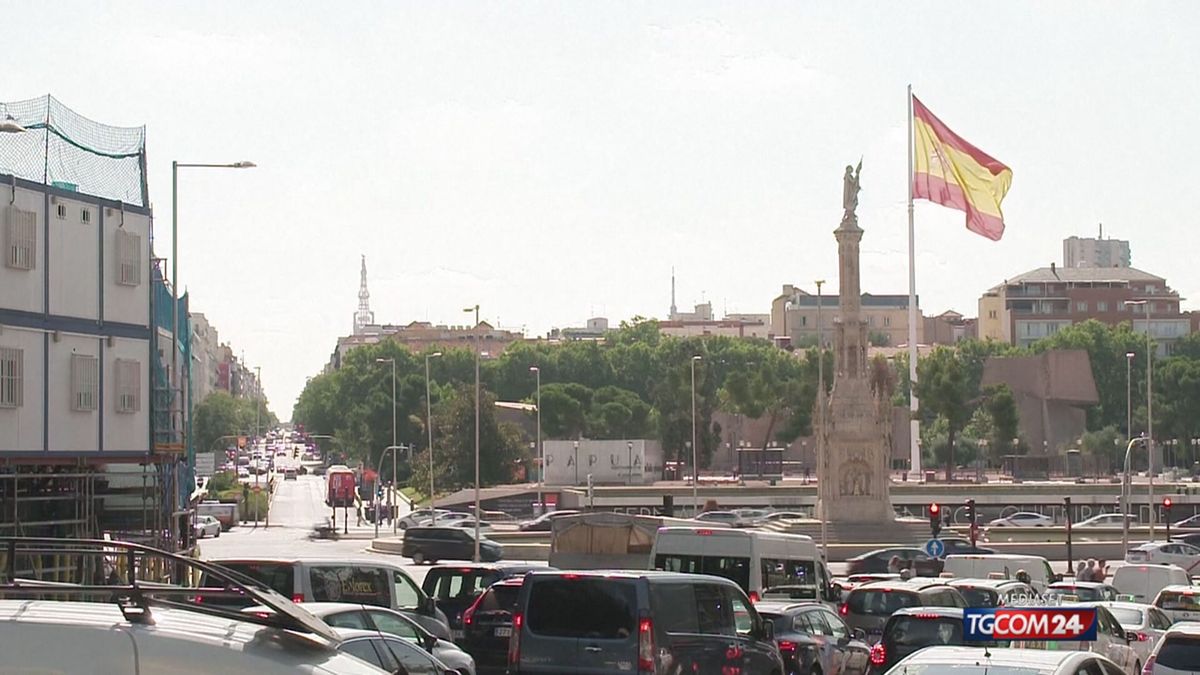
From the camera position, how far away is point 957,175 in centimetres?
7356

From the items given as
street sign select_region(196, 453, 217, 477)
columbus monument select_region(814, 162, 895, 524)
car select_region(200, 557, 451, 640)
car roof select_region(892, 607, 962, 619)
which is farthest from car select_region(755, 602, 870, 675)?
street sign select_region(196, 453, 217, 477)

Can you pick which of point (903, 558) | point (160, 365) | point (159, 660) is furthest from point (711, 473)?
point (159, 660)

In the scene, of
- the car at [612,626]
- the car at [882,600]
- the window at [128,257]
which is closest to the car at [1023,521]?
the window at [128,257]

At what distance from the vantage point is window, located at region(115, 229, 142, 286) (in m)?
31.4

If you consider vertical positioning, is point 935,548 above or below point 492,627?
below

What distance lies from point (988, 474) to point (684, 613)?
103561mm

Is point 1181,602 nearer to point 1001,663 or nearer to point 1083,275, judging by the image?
point 1001,663

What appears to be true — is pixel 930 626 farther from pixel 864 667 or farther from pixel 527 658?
pixel 527 658

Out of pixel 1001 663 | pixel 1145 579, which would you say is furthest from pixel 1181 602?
pixel 1001 663

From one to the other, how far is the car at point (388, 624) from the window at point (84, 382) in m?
14.0

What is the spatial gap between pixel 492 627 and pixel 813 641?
4237mm

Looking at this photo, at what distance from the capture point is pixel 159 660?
16.0ft

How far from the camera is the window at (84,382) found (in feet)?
98.3

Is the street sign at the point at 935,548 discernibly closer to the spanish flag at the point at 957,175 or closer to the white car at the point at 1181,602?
the white car at the point at 1181,602
